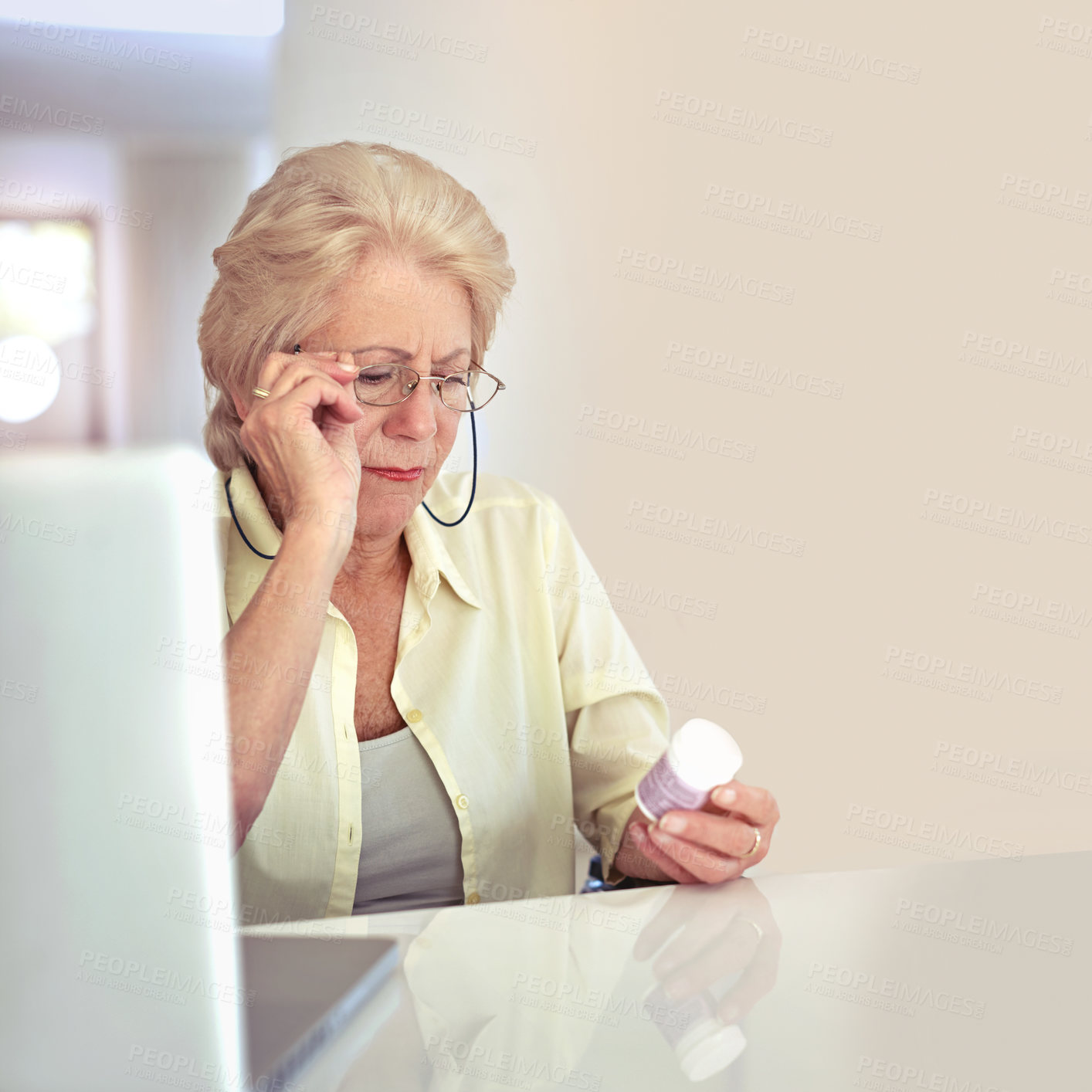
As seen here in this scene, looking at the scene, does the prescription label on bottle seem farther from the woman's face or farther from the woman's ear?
the woman's ear

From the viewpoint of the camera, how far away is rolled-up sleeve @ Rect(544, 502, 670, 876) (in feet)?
4.39

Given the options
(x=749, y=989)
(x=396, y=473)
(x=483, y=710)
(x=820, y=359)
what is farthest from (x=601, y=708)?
(x=820, y=359)

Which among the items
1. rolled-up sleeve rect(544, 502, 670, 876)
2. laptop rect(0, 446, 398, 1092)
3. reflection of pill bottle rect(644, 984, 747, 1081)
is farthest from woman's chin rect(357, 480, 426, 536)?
laptop rect(0, 446, 398, 1092)

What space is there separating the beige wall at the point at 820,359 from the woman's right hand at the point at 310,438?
923 mm

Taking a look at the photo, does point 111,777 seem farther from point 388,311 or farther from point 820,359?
point 820,359

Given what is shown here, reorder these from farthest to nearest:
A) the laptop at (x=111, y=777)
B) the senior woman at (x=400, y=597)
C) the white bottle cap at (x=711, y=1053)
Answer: the senior woman at (x=400, y=597) < the white bottle cap at (x=711, y=1053) < the laptop at (x=111, y=777)

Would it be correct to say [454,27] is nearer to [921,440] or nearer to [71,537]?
[921,440]

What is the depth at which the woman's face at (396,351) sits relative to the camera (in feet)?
4.02

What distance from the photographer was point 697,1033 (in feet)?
2.10

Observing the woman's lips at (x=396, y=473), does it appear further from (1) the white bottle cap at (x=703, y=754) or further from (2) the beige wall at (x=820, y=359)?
(2) the beige wall at (x=820, y=359)

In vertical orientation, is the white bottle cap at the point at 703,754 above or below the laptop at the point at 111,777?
below

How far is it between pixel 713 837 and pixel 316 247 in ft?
2.61

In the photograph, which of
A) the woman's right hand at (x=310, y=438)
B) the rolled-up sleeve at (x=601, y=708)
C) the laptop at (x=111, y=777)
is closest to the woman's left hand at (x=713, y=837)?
the rolled-up sleeve at (x=601, y=708)

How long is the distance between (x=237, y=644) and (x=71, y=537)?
2.23 ft
